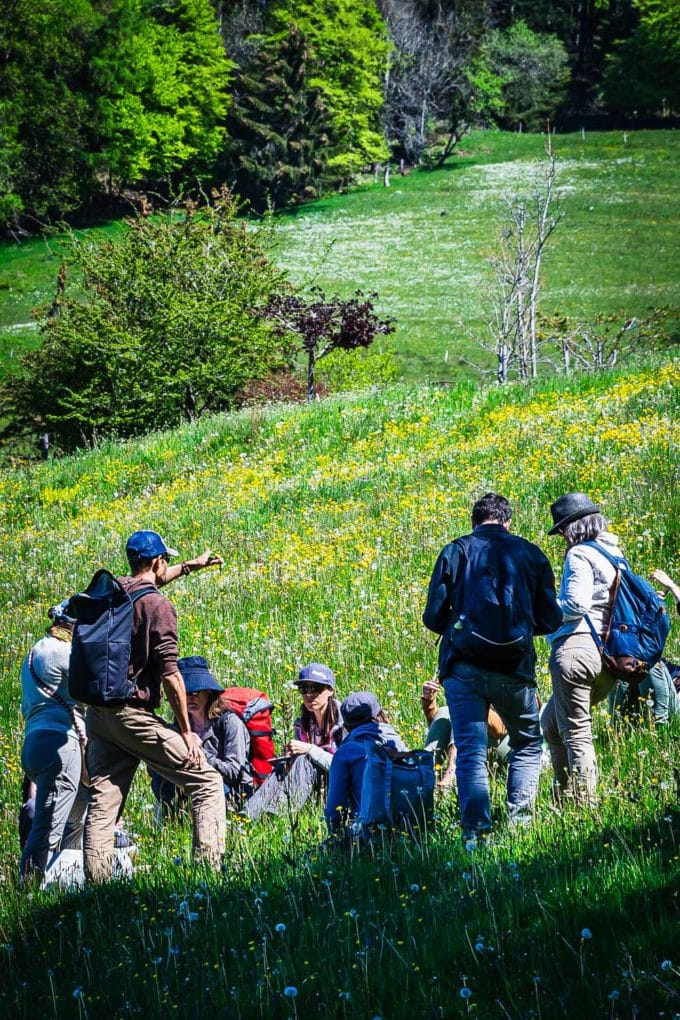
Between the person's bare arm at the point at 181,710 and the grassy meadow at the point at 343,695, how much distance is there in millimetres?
566

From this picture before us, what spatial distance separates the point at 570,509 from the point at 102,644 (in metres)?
→ 2.72

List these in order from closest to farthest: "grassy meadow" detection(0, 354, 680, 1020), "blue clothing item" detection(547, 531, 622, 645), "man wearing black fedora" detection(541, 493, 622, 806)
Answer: "grassy meadow" detection(0, 354, 680, 1020), "man wearing black fedora" detection(541, 493, 622, 806), "blue clothing item" detection(547, 531, 622, 645)

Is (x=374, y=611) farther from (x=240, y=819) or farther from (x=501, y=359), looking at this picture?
(x=501, y=359)

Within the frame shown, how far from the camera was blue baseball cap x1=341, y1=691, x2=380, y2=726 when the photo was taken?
5555 millimetres

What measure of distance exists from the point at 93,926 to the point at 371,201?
59.7 metres

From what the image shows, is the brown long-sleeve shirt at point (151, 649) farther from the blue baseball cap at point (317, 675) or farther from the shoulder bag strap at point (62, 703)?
the blue baseball cap at point (317, 675)

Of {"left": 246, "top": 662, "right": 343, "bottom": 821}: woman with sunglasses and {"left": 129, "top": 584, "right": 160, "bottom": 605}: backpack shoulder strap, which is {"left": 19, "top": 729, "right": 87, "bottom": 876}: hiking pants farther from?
{"left": 129, "top": 584, "right": 160, "bottom": 605}: backpack shoulder strap

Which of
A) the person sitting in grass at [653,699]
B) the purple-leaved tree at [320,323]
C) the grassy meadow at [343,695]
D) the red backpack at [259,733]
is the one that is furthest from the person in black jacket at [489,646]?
the purple-leaved tree at [320,323]

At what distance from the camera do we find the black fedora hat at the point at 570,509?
5.68 meters

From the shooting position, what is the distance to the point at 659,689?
6246mm

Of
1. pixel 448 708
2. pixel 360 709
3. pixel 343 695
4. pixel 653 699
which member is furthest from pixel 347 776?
pixel 343 695

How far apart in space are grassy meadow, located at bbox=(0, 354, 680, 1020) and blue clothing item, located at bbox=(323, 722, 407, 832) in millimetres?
190

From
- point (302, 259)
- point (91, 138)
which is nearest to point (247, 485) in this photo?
point (302, 259)

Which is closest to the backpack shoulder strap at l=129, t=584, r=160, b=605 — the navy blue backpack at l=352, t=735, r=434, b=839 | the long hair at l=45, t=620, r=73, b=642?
the long hair at l=45, t=620, r=73, b=642
